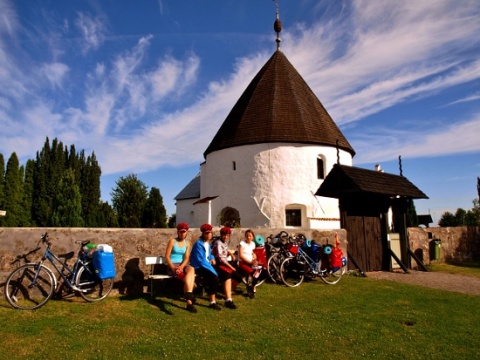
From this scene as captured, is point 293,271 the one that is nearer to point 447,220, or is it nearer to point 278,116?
point 278,116

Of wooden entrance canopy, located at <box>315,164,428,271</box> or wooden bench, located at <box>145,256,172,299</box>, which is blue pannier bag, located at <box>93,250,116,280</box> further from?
wooden entrance canopy, located at <box>315,164,428,271</box>

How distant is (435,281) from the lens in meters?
10.3

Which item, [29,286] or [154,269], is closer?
[29,286]

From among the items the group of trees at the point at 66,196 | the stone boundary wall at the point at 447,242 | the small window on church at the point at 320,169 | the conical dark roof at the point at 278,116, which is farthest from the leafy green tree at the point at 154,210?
the stone boundary wall at the point at 447,242

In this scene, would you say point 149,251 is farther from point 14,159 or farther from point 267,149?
point 14,159

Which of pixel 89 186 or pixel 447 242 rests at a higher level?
pixel 89 186

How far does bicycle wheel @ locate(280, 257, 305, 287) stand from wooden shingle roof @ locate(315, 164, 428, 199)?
10.9 feet

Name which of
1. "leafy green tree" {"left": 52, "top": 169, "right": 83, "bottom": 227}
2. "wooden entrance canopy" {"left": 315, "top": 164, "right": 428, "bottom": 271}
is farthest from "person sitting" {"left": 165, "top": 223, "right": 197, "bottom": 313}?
"leafy green tree" {"left": 52, "top": 169, "right": 83, "bottom": 227}

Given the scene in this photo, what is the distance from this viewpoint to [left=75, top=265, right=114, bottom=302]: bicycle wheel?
6180 mm

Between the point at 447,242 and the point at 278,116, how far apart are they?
10700 millimetres

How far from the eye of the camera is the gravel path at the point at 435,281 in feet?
30.6

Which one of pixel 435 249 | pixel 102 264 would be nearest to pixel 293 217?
pixel 435 249

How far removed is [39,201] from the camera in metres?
31.8

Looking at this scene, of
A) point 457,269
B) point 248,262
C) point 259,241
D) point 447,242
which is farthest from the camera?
point 447,242
